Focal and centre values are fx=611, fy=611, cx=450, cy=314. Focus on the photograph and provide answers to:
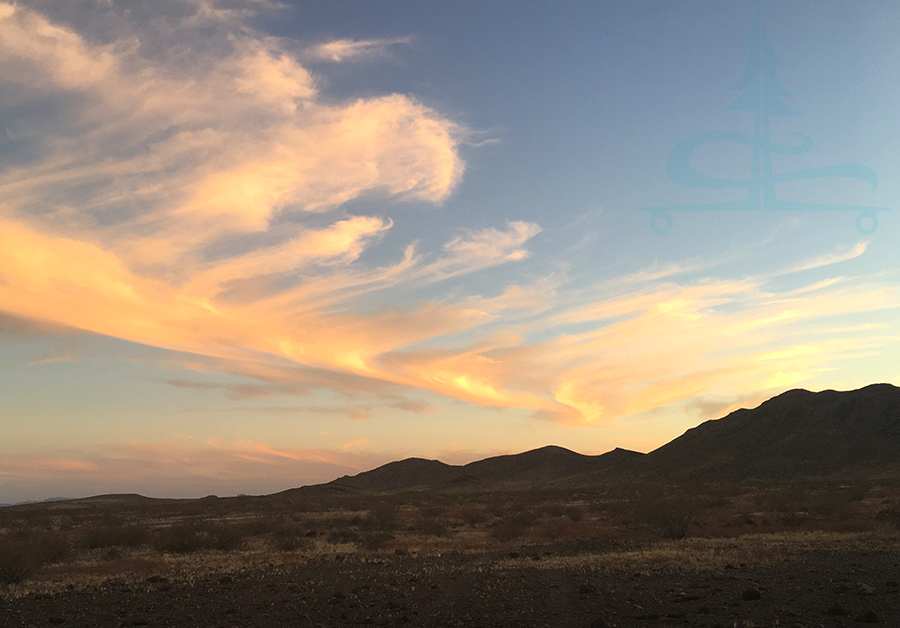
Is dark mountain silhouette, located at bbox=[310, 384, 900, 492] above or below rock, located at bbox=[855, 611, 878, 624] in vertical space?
above

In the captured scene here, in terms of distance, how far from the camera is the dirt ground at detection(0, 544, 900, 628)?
11688 mm

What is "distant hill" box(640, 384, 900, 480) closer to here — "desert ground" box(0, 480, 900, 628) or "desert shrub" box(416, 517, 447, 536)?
"desert ground" box(0, 480, 900, 628)

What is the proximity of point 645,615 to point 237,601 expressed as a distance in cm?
891

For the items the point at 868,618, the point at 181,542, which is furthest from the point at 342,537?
the point at 868,618

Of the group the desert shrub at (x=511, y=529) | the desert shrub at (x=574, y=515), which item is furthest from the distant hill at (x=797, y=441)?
the desert shrub at (x=511, y=529)

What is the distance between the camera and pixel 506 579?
15852 mm

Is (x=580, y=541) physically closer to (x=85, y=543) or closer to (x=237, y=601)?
(x=237, y=601)

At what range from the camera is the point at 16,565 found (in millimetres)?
19031

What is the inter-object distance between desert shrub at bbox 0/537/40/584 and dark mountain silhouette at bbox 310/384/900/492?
85.0m

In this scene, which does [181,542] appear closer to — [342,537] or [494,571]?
[342,537]

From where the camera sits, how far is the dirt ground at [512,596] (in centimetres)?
1169

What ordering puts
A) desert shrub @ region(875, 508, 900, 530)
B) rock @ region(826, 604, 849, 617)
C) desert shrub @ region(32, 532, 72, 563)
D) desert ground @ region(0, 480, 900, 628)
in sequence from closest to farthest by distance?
rock @ region(826, 604, 849, 617) → desert ground @ region(0, 480, 900, 628) → desert shrub @ region(32, 532, 72, 563) → desert shrub @ region(875, 508, 900, 530)

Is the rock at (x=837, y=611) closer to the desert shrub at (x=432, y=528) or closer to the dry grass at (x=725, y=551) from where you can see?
the dry grass at (x=725, y=551)

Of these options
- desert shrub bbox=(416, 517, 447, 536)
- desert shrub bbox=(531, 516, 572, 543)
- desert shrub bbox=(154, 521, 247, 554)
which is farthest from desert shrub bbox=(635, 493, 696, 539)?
desert shrub bbox=(154, 521, 247, 554)
